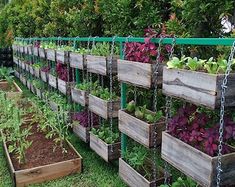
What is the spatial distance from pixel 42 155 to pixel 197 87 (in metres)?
2.86

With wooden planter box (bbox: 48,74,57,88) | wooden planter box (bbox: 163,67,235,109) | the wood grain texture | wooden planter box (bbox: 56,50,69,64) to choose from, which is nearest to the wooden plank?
wooden planter box (bbox: 163,67,235,109)

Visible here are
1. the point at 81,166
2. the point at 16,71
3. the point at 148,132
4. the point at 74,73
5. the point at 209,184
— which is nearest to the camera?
the point at 209,184

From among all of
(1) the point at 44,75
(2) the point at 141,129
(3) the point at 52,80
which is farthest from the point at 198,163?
(1) the point at 44,75

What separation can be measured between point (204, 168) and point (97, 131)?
7.95ft

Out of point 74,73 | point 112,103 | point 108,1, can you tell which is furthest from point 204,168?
point 74,73

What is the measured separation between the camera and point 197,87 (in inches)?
90.3

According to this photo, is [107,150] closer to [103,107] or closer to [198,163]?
[103,107]

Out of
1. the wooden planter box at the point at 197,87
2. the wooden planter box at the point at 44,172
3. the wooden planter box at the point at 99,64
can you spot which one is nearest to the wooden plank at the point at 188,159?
the wooden planter box at the point at 197,87

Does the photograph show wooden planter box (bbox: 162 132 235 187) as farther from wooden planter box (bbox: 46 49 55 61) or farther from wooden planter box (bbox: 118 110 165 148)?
wooden planter box (bbox: 46 49 55 61)

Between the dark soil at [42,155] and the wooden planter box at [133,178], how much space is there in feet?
3.15

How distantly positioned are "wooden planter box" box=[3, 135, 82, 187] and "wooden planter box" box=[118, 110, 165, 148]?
1.06 meters

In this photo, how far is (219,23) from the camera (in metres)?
3.44

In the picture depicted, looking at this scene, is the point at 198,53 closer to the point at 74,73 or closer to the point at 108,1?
the point at 108,1

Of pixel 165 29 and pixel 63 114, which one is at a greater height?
pixel 165 29
